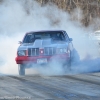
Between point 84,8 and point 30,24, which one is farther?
point 84,8

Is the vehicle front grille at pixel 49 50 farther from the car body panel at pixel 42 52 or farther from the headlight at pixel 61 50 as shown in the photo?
the headlight at pixel 61 50

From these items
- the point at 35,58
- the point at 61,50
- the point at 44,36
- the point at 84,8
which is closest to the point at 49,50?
the point at 61,50

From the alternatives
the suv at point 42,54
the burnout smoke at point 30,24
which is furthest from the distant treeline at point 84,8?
the suv at point 42,54

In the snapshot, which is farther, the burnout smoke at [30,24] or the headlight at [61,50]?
the burnout smoke at [30,24]

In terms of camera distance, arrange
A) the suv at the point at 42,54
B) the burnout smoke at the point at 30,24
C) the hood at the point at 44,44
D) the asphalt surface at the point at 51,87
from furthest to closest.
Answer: the burnout smoke at the point at 30,24, the hood at the point at 44,44, the suv at the point at 42,54, the asphalt surface at the point at 51,87

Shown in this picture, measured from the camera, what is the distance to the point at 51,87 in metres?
12.6

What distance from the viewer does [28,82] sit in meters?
14.0

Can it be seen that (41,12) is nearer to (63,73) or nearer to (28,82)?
(63,73)

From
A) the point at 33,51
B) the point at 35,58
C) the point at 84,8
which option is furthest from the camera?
the point at 84,8

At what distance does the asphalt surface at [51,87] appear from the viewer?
433 inches

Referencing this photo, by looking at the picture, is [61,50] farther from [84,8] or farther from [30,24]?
[84,8]

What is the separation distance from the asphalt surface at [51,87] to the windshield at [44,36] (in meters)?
2.39

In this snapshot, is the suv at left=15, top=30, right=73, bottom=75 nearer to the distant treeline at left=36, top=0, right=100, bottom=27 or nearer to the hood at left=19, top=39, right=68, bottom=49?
the hood at left=19, top=39, right=68, bottom=49

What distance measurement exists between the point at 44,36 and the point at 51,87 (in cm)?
555
